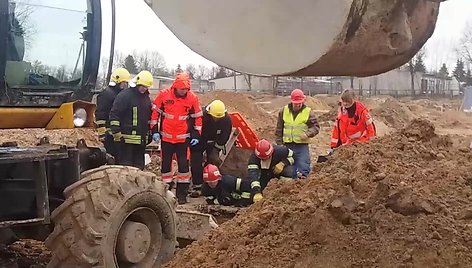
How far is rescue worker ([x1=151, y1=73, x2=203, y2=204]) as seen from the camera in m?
8.35

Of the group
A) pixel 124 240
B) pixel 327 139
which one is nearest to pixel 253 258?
pixel 124 240

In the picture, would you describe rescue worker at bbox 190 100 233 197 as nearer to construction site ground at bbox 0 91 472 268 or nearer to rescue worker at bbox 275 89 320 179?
rescue worker at bbox 275 89 320 179

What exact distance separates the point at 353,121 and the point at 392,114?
1647 centimetres

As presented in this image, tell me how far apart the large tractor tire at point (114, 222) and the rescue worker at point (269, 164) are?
2333 mm

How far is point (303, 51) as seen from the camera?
319cm

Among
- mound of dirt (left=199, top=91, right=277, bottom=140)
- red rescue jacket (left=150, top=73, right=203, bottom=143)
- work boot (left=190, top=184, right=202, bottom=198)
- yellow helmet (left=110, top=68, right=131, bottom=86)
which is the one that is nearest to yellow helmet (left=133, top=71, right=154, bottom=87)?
red rescue jacket (left=150, top=73, right=203, bottom=143)

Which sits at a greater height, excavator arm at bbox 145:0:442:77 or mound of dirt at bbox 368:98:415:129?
excavator arm at bbox 145:0:442:77

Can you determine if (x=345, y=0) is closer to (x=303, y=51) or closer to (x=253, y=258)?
(x=303, y=51)

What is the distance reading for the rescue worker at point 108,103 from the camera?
875 centimetres

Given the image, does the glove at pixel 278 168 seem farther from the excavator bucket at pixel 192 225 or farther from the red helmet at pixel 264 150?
the excavator bucket at pixel 192 225

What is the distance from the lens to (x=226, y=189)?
315 inches

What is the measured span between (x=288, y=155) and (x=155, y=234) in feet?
9.13

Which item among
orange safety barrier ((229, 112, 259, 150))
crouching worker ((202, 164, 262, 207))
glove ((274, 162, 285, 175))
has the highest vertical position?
orange safety barrier ((229, 112, 259, 150))

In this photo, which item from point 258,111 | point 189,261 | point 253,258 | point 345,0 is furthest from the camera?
point 258,111
